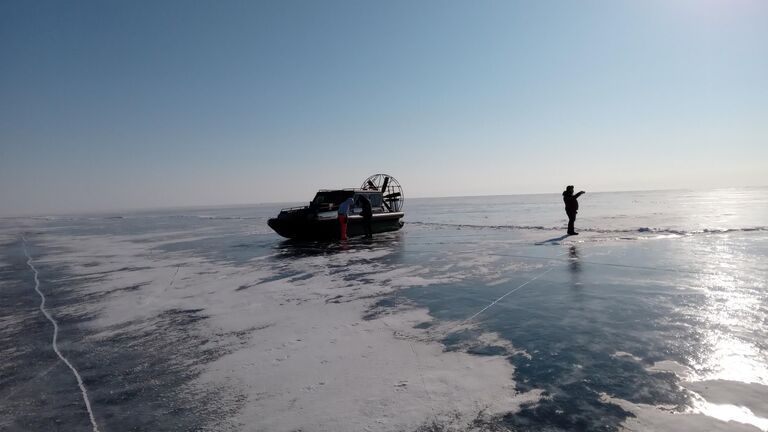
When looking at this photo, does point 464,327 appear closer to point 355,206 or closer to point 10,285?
point 10,285

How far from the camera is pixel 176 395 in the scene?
3.13 m

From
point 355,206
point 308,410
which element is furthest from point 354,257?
point 308,410

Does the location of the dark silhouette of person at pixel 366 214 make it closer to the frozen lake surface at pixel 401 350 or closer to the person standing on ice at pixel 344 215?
the person standing on ice at pixel 344 215

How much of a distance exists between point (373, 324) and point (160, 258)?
31.4 ft

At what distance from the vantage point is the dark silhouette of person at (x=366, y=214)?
51.3ft

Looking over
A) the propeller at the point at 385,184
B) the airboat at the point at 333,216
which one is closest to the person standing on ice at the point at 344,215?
the airboat at the point at 333,216

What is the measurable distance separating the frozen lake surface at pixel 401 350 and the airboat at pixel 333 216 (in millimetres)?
5945

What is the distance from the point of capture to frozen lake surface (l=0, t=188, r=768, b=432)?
275 centimetres

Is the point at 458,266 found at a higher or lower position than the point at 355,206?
lower

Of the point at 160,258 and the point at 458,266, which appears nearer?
the point at 458,266

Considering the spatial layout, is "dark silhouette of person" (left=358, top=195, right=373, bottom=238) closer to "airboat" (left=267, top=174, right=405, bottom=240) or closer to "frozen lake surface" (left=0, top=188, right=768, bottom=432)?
"airboat" (left=267, top=174, right=405, bottom=240)

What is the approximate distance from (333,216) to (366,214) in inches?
59.3

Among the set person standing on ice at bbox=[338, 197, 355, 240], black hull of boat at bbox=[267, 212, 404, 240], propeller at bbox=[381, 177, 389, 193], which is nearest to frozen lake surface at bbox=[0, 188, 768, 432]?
black hull of boat at bbox=[267, 212, 404, 240]

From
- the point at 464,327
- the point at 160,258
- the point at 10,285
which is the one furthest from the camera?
the point at 160,258
